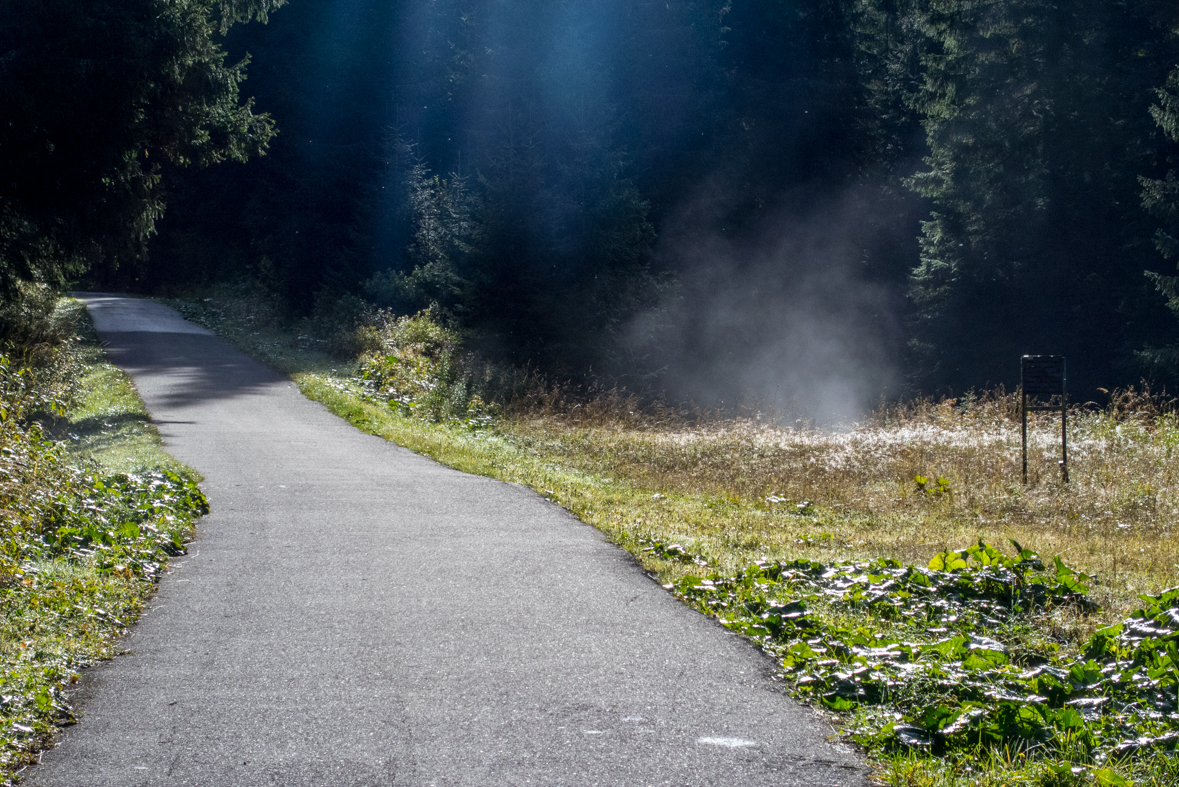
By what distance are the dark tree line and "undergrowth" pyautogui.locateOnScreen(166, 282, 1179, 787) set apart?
18.1ft

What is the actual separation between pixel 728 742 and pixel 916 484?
8098mm

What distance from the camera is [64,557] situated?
6.35m

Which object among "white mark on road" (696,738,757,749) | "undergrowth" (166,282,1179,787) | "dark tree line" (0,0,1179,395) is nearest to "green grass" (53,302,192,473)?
"dark tree line" (0,0,1179,395)

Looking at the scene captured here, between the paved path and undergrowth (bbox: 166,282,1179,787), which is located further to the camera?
undergrowth (bbox: 166,282,1179,787)

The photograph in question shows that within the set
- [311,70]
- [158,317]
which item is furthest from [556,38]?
[158,317]

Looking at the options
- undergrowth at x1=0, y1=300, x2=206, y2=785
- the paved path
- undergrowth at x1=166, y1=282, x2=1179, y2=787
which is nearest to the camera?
the paved path

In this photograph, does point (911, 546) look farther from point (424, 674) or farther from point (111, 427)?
point (111, 427)

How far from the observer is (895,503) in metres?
10.8

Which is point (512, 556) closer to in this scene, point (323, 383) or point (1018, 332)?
point (323, 383)

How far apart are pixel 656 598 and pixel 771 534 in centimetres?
290

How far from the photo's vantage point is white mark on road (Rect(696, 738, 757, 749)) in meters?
3.84

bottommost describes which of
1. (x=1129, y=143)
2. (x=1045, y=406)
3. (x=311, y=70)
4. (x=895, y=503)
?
(x=895, y=503)

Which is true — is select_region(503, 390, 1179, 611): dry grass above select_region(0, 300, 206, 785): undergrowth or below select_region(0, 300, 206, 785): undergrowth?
below

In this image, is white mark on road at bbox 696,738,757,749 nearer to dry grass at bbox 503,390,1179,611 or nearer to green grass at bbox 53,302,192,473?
dry grass at bbox 503,390,1179,611
